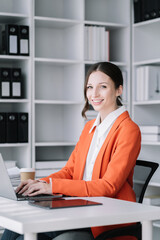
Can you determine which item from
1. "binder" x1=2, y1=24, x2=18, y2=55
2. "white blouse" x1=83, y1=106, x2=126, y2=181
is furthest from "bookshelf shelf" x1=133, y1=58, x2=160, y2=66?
"white blouse" x1=83, y1=106, x2=126, y2=181

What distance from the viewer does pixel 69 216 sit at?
4.76ft

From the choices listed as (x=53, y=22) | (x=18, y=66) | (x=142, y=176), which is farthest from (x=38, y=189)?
(x=53, y=22)

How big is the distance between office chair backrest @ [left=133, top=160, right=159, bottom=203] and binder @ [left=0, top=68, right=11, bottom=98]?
1.80 metres

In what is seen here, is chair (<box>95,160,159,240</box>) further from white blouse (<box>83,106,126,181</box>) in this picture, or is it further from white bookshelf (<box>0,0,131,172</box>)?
white bookshelf (<box>0,0,131,172</box>)

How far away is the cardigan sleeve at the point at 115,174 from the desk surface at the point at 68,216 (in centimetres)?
21

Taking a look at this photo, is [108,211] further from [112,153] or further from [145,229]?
[112,153]

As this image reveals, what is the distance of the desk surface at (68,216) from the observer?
1.38 meters

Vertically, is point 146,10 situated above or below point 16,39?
above

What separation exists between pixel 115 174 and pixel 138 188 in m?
0.22

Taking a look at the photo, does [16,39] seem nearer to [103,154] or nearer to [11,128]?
[11,128]

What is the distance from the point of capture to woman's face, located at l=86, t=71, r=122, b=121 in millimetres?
2277

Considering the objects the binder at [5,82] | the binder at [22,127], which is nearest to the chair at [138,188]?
the binder at [22,127]

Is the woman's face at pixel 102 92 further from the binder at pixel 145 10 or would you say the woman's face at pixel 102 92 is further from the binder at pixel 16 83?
the binder at pixel 145 10

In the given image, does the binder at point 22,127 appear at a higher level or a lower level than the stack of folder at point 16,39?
lower
